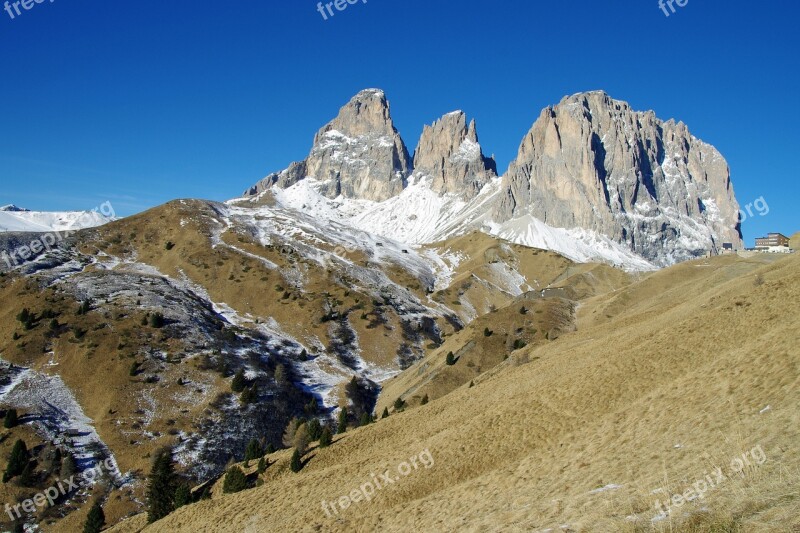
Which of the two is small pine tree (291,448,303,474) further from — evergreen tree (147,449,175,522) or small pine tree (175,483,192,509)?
evergreen tree (147,449,175,522)

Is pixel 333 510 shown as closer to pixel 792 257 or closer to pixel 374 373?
pixel 792 257

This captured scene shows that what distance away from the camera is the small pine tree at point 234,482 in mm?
36625

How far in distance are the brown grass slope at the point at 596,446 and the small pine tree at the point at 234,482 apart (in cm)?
126

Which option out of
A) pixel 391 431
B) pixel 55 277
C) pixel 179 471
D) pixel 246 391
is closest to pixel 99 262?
pixel 55 277

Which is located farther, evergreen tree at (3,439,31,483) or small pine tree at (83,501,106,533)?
evergreen tree at (3,439,31,483)

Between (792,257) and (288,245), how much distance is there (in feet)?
375

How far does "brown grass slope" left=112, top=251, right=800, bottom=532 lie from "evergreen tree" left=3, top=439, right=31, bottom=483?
1587 centimetres

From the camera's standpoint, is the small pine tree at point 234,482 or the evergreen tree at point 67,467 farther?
the evergreen tree at point 67,467

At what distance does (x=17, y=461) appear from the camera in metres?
48.8

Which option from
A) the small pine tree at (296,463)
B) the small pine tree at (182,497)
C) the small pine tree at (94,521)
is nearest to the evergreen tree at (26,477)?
the small pine tree at (94,521)

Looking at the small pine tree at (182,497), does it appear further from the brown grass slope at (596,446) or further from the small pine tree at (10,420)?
the small pine tree at (10,420)

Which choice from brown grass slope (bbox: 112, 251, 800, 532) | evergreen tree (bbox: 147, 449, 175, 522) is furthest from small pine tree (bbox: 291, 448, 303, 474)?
evergreen tree (bbox: 147, 449, 175, 522)

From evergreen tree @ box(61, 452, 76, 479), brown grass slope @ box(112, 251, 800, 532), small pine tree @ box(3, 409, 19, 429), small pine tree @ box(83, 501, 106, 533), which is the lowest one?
brown grass slope @ box(112, 251, 800, 532)

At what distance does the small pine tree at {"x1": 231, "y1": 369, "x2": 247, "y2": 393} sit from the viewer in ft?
227
